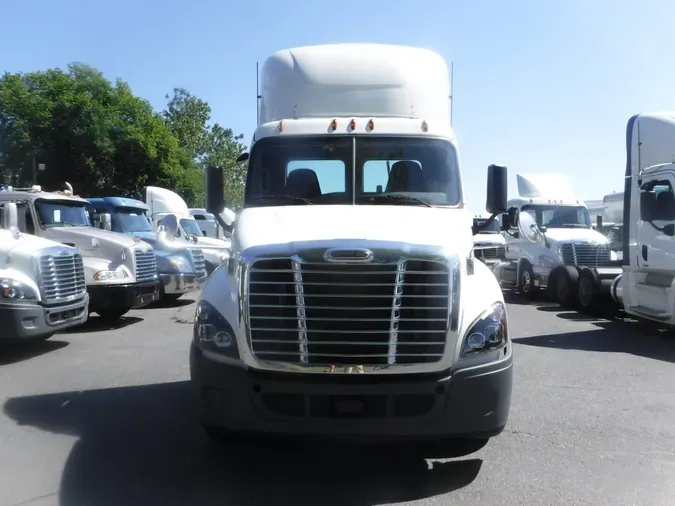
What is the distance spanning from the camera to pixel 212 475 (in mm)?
4777

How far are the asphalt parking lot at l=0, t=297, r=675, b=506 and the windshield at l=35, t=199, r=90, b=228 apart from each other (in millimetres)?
3810

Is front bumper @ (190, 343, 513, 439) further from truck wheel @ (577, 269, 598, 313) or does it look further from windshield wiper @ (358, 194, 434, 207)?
truck wheel @ (577, 269, 598, 313)

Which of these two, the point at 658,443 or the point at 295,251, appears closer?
the point at 295,251

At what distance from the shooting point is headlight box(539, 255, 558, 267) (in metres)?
17.6

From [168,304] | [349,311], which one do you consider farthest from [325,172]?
[168,304]

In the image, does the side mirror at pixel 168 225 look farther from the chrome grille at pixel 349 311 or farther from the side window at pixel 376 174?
the chrome grille at pixel 349 311

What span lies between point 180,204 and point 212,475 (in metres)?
18.5

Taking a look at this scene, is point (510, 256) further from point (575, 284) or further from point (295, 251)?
point (295, 251)

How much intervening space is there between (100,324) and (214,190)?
700cm

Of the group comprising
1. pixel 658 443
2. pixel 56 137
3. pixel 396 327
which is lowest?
pixel 658 443

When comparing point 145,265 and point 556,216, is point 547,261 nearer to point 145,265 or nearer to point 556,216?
point 556,216

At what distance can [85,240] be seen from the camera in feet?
39.2

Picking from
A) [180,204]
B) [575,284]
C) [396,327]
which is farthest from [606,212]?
[396,327]

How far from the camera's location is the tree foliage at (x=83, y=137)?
40688mm
